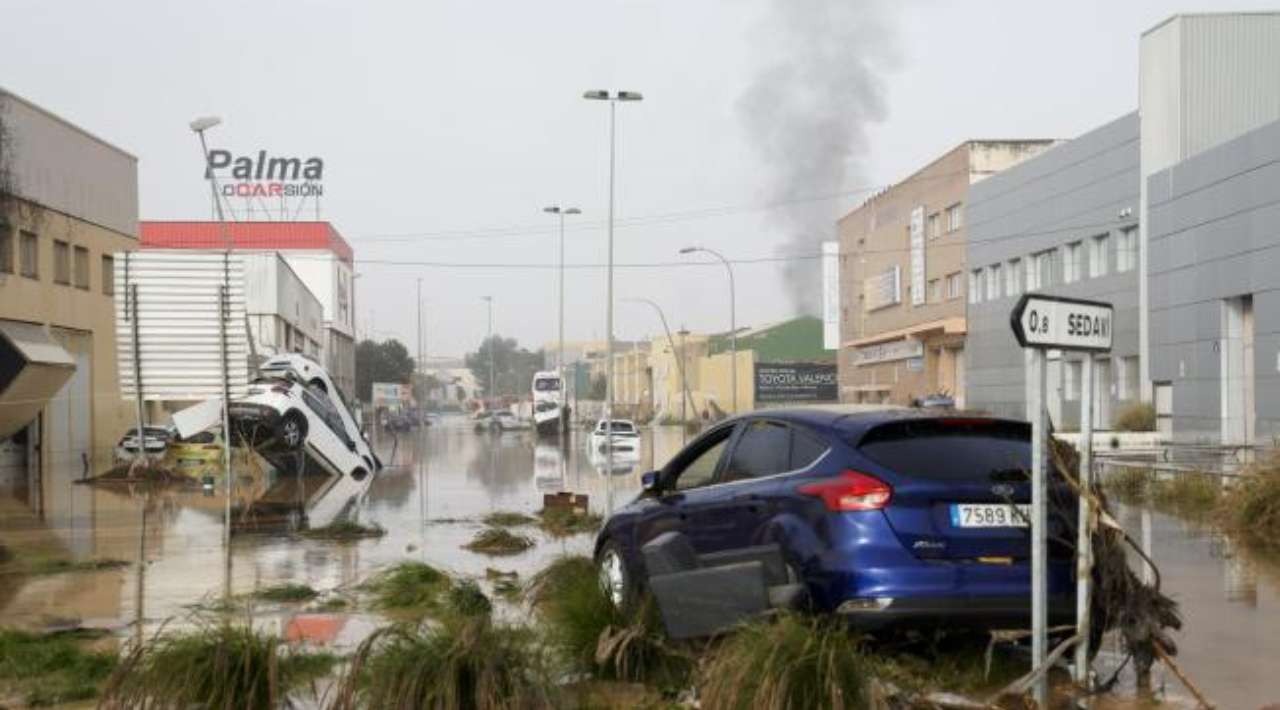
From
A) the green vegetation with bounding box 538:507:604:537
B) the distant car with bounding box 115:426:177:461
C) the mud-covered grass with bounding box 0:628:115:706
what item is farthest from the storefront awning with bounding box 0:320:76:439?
the mud-covered grass with bounding box 0:628:115:706

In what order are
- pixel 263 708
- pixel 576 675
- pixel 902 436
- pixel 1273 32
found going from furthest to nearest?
pixel 1273 32 → pixel 902 436 → pixel 576 675 → pixel 263 708

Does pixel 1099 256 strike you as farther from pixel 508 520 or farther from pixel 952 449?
pixel 952 449

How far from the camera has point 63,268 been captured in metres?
34.7

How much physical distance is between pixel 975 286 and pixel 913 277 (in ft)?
26.6

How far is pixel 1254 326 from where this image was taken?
34.3 metres

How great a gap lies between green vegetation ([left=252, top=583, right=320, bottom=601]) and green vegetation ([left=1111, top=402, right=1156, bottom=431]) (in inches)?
1336

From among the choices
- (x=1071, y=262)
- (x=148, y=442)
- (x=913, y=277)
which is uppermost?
(x=913, y=277)

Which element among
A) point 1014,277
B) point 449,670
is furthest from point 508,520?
point 1014,277

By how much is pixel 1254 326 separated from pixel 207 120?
1056 inches

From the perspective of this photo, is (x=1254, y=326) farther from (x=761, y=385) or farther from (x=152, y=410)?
(x=761, y=385)

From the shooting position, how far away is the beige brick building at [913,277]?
2369 inches

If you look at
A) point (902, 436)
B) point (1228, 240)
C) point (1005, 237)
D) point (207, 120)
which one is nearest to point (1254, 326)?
point (1228, 240)

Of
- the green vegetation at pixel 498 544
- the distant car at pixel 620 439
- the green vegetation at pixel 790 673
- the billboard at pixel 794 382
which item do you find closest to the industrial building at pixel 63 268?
the green vegetation at pixel 498 544

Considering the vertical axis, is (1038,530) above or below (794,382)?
above
